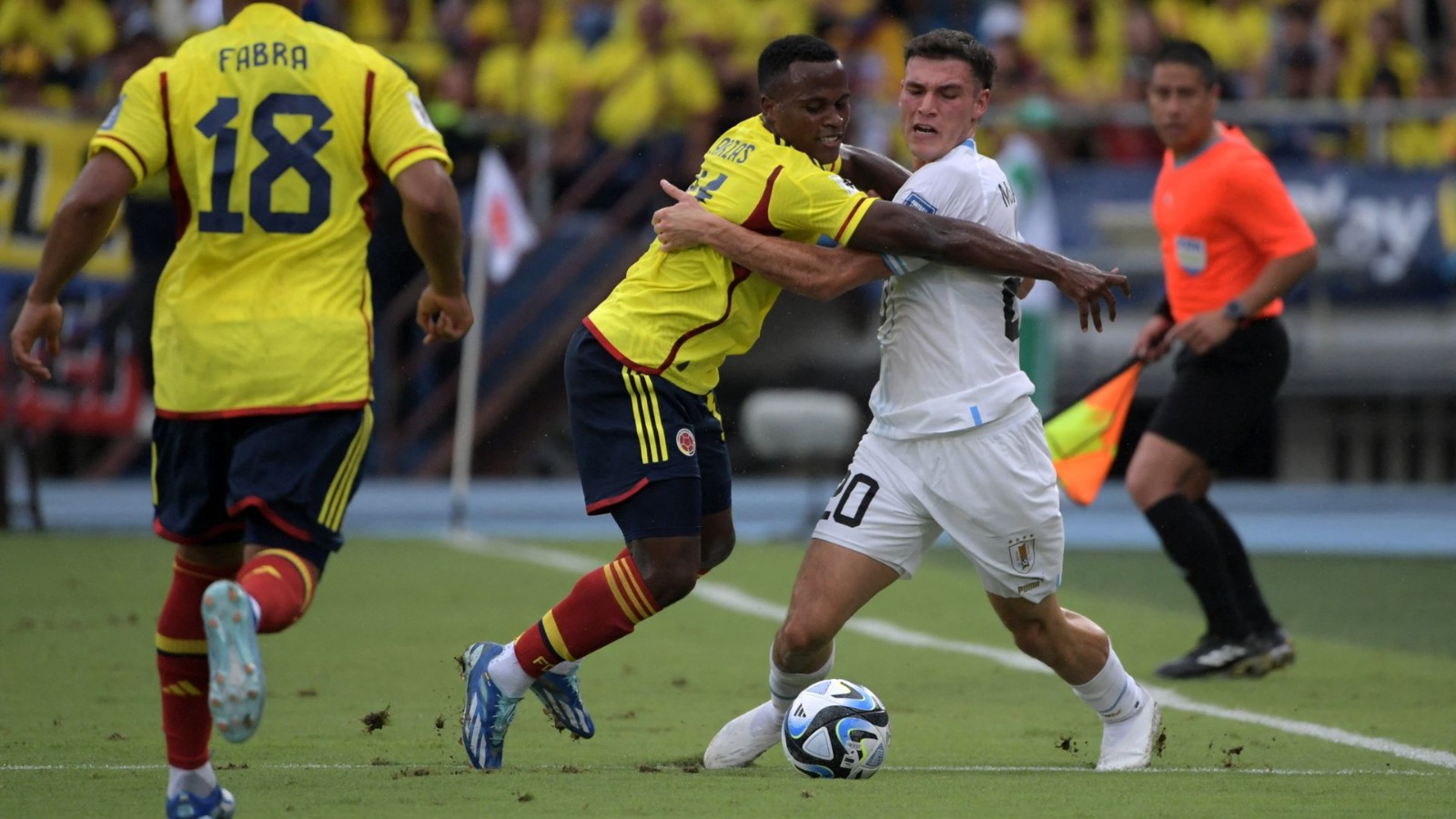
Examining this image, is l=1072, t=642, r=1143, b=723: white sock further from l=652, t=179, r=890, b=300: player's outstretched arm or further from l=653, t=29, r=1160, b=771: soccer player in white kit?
l=652, t=179, r=890, b=300: player's outstretched arm

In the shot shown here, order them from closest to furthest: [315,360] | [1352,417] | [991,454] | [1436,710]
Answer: [315,360]
[991,454]
[1436,710]
[1352,417]

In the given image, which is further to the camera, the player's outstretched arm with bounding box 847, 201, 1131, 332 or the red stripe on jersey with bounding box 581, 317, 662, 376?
the red stripe on jersey with bounding box 581, 317, 662, 376

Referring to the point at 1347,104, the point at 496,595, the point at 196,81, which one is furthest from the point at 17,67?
the point at 196,81

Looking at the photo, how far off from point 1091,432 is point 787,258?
124 inches

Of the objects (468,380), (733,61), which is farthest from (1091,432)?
(733,61)

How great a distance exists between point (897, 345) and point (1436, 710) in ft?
8.96

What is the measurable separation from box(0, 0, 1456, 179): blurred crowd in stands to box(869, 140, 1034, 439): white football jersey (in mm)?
10828

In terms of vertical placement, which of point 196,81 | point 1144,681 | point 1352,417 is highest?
point 196,81

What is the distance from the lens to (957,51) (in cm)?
568

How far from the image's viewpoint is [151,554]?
12.8 metres

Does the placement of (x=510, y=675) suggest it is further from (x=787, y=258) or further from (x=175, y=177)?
(x=175, y=177)

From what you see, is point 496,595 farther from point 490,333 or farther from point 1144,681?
point 490,333

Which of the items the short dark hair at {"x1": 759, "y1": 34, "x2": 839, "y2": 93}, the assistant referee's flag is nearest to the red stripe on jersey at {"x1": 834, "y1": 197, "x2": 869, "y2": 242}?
the short dark hair at {"x1": 759, "y1": 34, "x2": 839, "y2": 93}

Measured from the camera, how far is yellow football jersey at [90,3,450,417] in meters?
4.83
